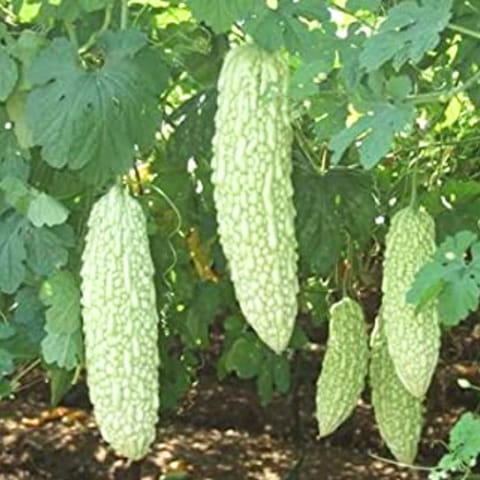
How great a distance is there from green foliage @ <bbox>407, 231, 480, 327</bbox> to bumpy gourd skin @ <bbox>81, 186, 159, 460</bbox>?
1.31 ft

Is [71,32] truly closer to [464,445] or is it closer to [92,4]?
[92,4]

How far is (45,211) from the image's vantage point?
224cm

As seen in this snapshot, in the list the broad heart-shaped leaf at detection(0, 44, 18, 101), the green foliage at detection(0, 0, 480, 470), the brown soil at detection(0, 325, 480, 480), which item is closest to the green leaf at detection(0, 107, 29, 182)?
the green foliage at detection(0, 0, 480, 470)

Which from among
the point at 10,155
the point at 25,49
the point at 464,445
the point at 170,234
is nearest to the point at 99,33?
the point at 25,49

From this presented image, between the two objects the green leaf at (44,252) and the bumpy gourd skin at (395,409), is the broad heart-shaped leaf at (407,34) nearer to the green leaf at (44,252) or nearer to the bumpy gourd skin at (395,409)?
the green leaf at (44,252)

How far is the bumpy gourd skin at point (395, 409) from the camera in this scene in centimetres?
253

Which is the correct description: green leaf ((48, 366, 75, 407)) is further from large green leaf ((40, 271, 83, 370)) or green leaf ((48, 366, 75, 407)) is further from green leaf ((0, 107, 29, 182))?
green leaf ((0, 107, 29, 182))

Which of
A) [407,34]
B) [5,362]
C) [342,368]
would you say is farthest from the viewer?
[342,368]

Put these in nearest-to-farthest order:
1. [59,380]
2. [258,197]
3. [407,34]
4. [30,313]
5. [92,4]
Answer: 1. [407,34]
2. [258,197]
3. [92,4]
4. [30,313]
5. [59,380]

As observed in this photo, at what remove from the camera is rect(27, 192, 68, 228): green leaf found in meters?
2.23

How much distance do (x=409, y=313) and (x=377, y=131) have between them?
527 mm

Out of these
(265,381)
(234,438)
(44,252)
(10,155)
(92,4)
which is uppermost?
(92,4)

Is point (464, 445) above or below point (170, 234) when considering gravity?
below

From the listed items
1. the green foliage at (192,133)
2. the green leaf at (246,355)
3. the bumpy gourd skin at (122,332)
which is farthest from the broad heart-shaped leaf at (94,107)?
the green leaf at (246,355)
